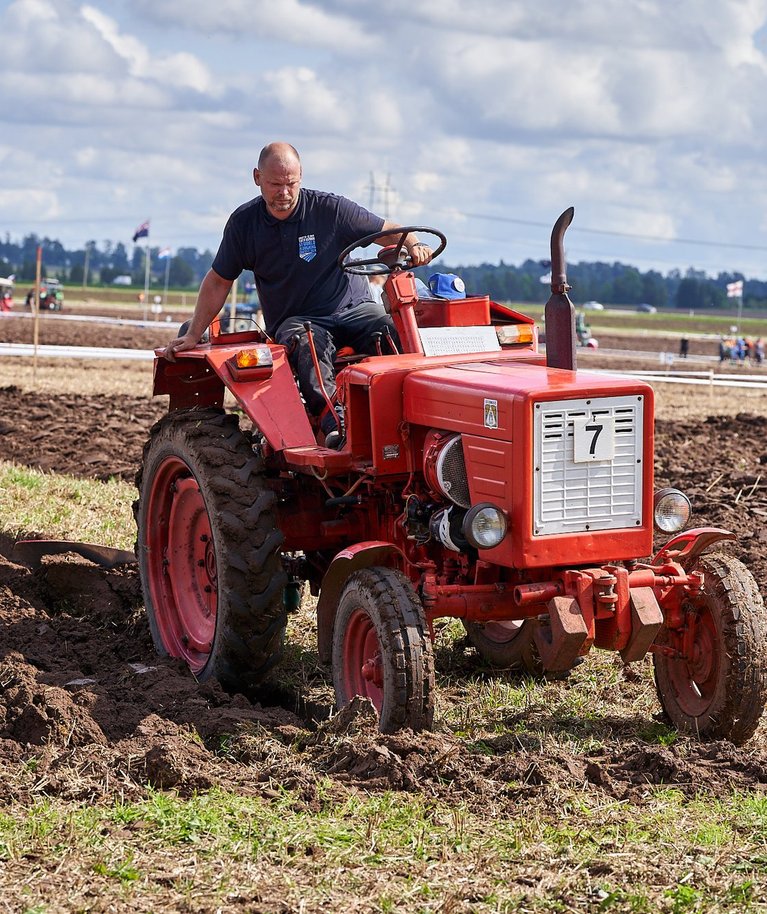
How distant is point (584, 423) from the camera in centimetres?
502

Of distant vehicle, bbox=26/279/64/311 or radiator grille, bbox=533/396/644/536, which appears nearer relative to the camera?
radiator grille, bbox=533/396/644/536

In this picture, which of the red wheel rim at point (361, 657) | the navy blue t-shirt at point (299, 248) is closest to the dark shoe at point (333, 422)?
the navy blue t-shirt at point (299, 248)

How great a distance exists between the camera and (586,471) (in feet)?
16.6

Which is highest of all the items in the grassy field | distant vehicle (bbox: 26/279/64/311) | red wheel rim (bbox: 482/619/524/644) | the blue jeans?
distant vehicle (bbox: 26/279/64/311)

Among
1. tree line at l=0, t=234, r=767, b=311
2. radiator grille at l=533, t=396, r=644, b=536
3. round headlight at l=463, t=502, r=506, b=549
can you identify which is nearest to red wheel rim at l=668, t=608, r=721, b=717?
radiator grille at l=533, t=396, r=644, b=536

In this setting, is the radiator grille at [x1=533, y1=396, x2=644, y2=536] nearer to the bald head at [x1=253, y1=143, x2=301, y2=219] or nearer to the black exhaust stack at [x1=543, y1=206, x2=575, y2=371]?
→ the black exhaust stack at [x1=543, y1=206, x2=575, y2=371]

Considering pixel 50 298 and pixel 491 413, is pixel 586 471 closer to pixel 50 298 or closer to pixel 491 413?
pixel 491 413

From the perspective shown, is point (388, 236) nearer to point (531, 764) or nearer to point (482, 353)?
point (482, 353)

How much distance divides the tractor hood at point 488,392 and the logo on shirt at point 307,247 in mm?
1019

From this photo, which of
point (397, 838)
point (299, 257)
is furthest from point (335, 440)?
point (397, 838)

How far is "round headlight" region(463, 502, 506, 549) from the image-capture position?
16.0ft

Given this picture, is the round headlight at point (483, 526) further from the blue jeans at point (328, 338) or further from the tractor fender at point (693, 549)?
the blue jeans at point (328, 338)

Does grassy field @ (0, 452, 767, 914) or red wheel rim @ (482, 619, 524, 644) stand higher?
red wheel rim @ (482, 619, 524, 644)

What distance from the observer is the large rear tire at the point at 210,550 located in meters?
5.61
